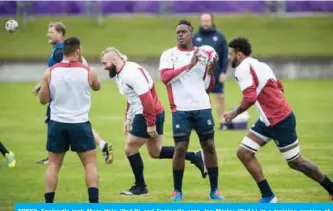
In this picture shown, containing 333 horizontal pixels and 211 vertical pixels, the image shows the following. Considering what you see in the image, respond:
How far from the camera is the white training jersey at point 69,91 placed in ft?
42.3

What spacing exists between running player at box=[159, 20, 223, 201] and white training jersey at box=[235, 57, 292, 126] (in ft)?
2.57

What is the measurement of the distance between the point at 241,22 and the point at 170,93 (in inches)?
1428

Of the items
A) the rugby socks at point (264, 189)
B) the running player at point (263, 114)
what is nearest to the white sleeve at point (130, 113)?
the running player at point (263, 114)

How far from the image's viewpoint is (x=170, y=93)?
47.4 ft

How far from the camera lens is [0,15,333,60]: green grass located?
151 feet

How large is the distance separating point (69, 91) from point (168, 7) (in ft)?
126

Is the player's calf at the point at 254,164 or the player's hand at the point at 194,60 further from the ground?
the player's hand at the point at 194,60

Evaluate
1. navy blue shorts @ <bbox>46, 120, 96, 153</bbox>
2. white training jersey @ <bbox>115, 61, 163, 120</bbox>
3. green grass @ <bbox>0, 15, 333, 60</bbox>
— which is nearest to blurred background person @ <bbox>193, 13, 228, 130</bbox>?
white training jersey @ <bbox>115, 61, 163, 120</bbox>

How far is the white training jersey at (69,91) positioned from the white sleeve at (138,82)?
1248mm

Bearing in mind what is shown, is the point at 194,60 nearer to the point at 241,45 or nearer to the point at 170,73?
the point at 170,73

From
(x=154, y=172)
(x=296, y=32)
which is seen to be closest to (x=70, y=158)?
(x=154, y=172)

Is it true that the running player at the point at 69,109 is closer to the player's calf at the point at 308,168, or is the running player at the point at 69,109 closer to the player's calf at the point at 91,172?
the player's calf at the point at 91,172

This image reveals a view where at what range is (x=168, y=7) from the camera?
5100 centimetres

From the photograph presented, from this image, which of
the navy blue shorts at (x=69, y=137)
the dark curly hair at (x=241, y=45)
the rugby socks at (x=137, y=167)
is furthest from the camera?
the rugby socks at (x=137, y=167)
